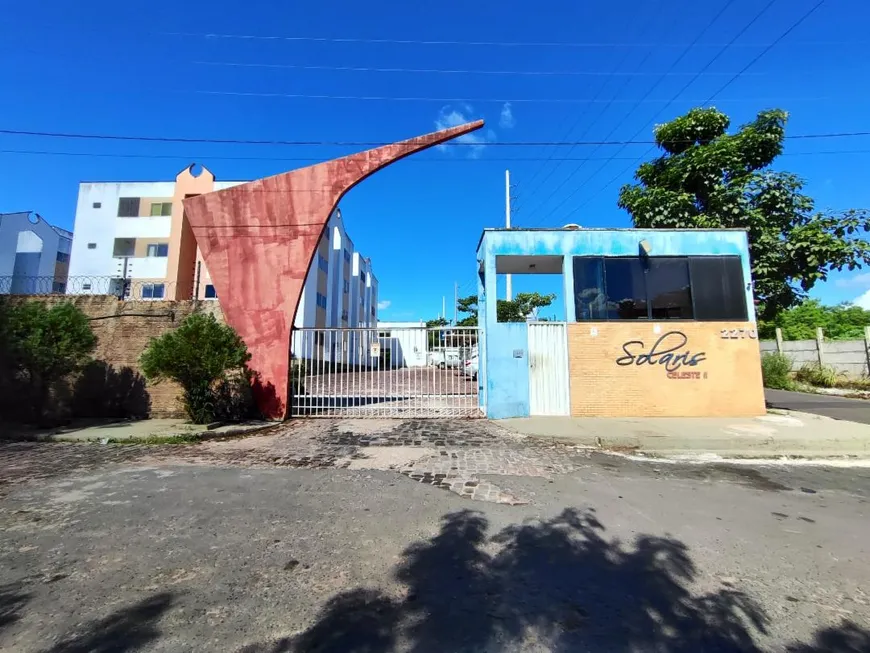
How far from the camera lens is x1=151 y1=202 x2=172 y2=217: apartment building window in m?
35.5

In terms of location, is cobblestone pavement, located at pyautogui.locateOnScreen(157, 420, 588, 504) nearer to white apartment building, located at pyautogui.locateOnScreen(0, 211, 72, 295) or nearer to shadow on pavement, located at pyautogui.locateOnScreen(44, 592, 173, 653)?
shadow on pavement, located at pyautogui.locateOnScreen(44, 592, 173, 653)

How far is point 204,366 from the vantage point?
9.01 m

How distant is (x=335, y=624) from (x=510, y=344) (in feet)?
28.1

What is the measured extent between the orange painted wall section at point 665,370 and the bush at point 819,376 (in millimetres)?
12489

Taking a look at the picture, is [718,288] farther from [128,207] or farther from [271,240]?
[128,207]

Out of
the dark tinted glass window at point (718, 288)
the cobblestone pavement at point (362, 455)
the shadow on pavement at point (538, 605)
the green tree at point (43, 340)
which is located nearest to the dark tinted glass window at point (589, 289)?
the dark tinted glass window at point (718, 288)

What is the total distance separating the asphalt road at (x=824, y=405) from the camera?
35.9 ft

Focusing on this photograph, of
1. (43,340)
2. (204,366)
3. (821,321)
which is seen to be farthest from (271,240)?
(821,321)

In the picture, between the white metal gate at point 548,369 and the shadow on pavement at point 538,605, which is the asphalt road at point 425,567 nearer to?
the shadow on pavement at point 538,605

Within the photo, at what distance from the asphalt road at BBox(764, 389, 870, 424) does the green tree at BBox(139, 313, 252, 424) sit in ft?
46.9

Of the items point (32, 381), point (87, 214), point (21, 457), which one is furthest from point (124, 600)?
point (87, 214)

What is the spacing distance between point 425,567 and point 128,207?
4323 cm

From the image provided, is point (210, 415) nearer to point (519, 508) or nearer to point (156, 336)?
point (156, 336)

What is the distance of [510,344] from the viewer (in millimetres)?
10609
